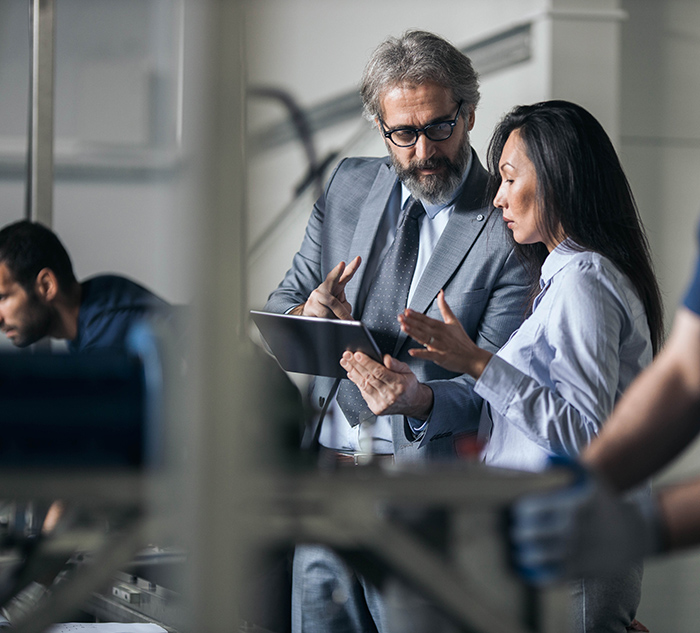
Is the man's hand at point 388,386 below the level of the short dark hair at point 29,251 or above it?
below

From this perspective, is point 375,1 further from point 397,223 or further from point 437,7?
point 397,223

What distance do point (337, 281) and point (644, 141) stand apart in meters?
2.78

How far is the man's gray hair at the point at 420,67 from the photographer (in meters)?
1.92

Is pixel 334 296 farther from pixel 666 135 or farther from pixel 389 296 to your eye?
pixel 666 135

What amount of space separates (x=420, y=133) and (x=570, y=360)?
2.35 feet

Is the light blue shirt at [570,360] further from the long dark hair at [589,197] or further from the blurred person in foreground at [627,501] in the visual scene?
the blurred person in foreground at [627,501]

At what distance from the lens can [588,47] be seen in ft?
12.3

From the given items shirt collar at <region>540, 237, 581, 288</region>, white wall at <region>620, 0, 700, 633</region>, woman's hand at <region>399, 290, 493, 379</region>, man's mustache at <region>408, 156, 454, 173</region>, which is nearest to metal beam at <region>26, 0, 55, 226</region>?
man's mustache at <region>408, 156, 454, 173</region>

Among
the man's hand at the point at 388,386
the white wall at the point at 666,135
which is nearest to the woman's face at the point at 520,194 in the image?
the man's hand at the point at 388,386

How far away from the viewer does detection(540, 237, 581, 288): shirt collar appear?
1587 millimetres

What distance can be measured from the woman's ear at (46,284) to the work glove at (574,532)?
1.94m

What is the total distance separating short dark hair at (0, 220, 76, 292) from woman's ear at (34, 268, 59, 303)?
11 mm

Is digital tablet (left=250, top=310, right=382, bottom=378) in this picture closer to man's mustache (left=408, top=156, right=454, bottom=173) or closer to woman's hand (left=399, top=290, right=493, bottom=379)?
woman's hand (left=399, top=290, right=493, bottom=379)

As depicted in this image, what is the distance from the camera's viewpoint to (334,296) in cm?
193
